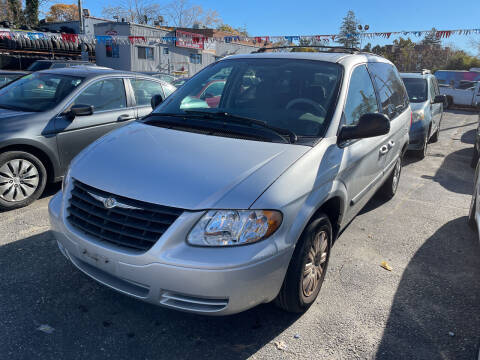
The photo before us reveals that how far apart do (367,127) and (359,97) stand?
736 millimetres

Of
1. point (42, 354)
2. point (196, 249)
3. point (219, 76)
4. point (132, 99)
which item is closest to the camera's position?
point (196, 249)

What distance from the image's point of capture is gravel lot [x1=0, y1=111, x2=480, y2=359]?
7.98ft

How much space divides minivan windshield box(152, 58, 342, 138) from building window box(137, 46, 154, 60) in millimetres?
25179

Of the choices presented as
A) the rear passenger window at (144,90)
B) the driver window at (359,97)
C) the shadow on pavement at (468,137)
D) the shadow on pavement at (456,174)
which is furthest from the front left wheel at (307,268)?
the shadow on pavement at (468,137)

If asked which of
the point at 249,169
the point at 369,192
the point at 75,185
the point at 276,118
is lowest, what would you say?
the point at 369,192

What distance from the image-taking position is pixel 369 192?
3887 millimetres

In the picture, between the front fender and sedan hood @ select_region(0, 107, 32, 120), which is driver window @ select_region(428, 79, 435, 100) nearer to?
the front fender

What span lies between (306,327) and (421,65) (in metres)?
55.1

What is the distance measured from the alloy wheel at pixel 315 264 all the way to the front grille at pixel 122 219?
1042 mm

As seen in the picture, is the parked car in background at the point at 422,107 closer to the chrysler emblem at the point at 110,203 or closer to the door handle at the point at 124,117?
the door handle at the point at 124,117

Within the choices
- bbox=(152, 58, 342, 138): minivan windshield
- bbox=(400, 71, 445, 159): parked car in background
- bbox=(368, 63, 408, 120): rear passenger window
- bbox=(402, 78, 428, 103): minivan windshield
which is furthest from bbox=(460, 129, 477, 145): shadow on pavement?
bbox=(152, 58, 342, 138): minivan windshield

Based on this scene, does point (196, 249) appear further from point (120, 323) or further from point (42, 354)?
point (42, 354)

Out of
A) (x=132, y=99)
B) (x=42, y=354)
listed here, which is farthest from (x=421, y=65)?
(x=42, y=354)

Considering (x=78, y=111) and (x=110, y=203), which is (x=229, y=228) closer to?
(x=110, y=203)
